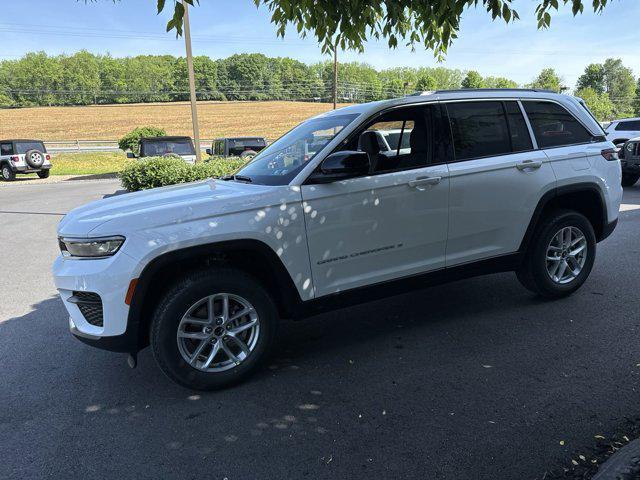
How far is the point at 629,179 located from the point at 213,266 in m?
13.7

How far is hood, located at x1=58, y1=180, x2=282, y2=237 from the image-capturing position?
117 inches

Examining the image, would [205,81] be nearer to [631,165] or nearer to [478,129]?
[631,165]

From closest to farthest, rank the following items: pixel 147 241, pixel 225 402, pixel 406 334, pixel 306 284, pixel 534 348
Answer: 1. pixel 147 241
2. pixel 225 402
3. pixel 306 284
4. pixel 534 348
5. pixel 406 334

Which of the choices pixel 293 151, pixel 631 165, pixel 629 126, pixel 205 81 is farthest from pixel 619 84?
pixel 293 151

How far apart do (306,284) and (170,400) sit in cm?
122

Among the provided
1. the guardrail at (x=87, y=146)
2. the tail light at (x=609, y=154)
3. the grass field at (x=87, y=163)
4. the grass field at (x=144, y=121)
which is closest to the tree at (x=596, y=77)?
the grass field at (x=144, y=121)

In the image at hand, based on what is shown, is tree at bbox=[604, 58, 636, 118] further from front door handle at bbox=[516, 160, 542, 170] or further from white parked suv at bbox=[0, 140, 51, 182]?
front door handle at bbox=[516, 160, 542, 170]

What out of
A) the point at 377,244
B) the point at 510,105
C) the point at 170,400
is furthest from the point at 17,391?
the point at 510,105

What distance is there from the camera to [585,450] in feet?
8.27

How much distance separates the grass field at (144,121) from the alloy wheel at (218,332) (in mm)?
47521

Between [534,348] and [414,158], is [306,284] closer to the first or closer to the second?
[414,158]

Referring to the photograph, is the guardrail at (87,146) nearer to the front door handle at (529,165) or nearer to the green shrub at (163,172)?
the green shrub at (163,172)

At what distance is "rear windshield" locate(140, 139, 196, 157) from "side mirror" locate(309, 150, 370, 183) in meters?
13.9

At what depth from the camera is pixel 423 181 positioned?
3.71m
